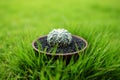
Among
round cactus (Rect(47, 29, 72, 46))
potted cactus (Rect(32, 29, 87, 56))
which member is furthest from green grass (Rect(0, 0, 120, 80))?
round cactus (Rect(47, 29, 72, 46))

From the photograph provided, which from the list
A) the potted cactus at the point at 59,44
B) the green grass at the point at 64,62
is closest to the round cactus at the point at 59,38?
the potted cactus at the point at 59,44

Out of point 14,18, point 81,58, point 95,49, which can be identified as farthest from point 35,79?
point 14,18

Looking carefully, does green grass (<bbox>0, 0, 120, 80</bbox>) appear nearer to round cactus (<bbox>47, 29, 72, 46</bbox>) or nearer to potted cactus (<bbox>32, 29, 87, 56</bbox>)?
potted cactus (<bbox>32, 29, 87, 56</bbox>)

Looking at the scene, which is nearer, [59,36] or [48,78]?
[48,78]

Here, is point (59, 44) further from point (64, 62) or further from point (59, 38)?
point (64, 62)

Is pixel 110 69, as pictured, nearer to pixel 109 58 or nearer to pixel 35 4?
pixel 109 58

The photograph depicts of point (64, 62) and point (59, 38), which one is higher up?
point (59, 38)

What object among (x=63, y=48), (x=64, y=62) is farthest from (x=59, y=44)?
(x=64, y=62)

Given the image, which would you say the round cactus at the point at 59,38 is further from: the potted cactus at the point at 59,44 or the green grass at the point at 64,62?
the green grass at the point at 64,62

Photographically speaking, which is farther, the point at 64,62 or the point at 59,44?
the point at 59,44
